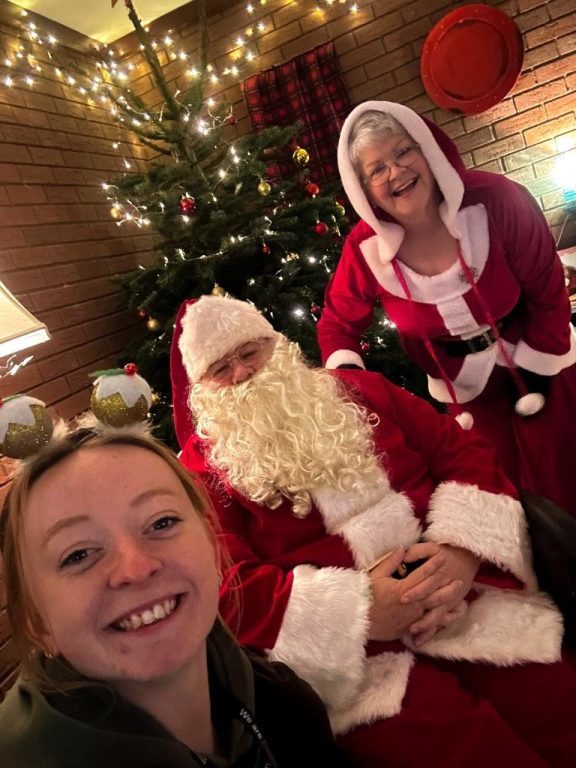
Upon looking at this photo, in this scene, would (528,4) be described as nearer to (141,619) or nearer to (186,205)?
(186,205)

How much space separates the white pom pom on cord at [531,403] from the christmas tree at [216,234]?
1.10 meters

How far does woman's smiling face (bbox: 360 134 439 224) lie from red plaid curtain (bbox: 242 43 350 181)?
8.18 feet

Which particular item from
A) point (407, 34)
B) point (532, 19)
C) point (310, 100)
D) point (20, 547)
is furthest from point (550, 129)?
point (20, 547)

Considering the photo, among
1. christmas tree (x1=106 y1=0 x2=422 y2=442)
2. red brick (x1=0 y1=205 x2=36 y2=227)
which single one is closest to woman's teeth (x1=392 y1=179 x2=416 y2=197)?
christmas tree (x1=106 y1=0 x2=422 y2=442)

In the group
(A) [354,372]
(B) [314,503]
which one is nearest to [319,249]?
(A) [354,372]

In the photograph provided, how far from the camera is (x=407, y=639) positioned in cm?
134

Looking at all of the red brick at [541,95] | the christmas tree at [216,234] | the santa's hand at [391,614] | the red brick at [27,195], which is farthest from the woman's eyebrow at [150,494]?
the red brick at [541,95]

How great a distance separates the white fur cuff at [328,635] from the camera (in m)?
1.27

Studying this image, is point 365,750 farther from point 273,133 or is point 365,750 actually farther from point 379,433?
point 273,133

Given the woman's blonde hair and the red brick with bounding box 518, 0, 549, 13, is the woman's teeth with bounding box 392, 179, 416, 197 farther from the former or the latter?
the red brick with bounding box 518, 0, 549, 13

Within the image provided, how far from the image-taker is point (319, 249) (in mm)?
3188

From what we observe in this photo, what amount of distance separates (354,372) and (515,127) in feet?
10.3

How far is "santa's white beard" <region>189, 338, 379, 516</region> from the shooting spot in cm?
152

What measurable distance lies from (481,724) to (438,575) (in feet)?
1.01
